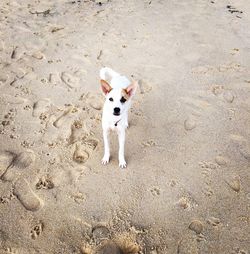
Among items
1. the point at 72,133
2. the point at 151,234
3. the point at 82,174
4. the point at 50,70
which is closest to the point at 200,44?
the point at 50,70

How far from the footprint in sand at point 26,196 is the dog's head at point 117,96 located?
124 centimetres

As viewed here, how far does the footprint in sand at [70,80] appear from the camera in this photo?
5.07 metres

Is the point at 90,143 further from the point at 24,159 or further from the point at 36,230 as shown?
the point at 36,230

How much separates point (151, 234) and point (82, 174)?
106cm

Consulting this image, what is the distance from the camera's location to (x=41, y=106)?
4.65 meters

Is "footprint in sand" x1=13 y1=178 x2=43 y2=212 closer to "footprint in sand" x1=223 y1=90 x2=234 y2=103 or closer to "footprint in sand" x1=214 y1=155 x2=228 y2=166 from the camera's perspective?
"footprint in sand" x1=214 y1=155 x2=228 y2=166

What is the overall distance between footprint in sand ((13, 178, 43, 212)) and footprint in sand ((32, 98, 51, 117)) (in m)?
1.18

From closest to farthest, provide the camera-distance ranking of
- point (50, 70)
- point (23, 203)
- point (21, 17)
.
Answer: point (23, 203) → point (50, 70) → point (21, 17)

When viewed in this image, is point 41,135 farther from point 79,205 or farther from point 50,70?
point 50,70

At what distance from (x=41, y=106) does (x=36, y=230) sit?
1.98 m

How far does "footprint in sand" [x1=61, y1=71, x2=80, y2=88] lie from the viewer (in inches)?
200

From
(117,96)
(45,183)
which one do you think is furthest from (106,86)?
(45,183)

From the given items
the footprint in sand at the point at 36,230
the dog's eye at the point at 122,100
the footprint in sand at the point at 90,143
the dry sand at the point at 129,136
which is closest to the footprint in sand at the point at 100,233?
the dry sand at the point at 129,136

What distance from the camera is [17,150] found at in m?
3.99
